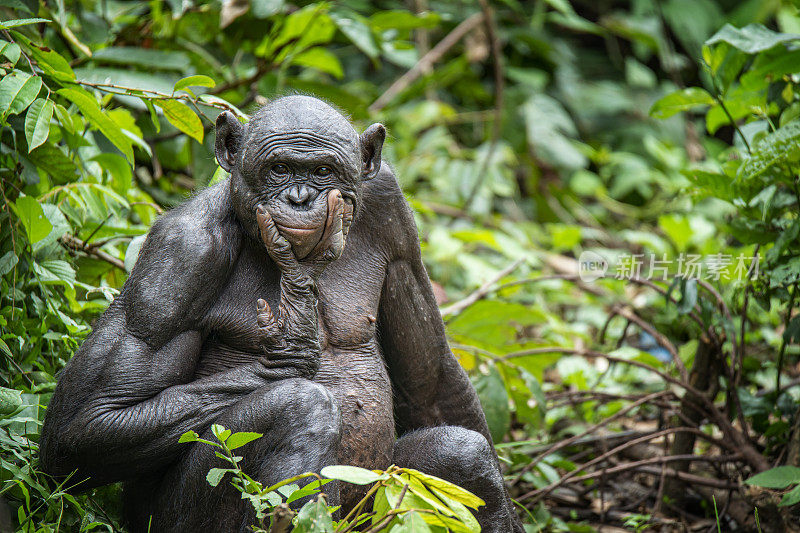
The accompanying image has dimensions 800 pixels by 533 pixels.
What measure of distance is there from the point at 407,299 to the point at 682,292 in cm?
161

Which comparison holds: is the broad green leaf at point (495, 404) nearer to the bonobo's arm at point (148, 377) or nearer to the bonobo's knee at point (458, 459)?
the bonobo's knee at point (458, 459)

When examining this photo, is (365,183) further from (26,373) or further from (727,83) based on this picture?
(727,83)

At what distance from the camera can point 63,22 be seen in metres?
4.12

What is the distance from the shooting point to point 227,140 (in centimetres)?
276

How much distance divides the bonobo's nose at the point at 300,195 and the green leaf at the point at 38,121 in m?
1.06

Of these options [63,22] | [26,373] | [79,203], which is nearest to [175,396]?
[26,373]

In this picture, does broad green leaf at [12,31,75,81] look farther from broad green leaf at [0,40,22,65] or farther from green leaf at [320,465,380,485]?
green leaf at [320,465,380,485]

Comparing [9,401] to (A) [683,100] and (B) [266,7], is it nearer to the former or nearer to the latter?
(B) [266,7]

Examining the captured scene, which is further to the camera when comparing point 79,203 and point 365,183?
point 79,203

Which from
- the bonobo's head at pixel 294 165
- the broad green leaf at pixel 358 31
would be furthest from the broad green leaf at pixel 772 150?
the broad green leaf at pixel 358 31

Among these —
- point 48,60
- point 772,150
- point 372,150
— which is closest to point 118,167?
point 48,60

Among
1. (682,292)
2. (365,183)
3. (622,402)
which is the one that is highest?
(365,183)

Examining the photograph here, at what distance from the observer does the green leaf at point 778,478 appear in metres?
3.54

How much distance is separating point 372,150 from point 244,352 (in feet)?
2.39
